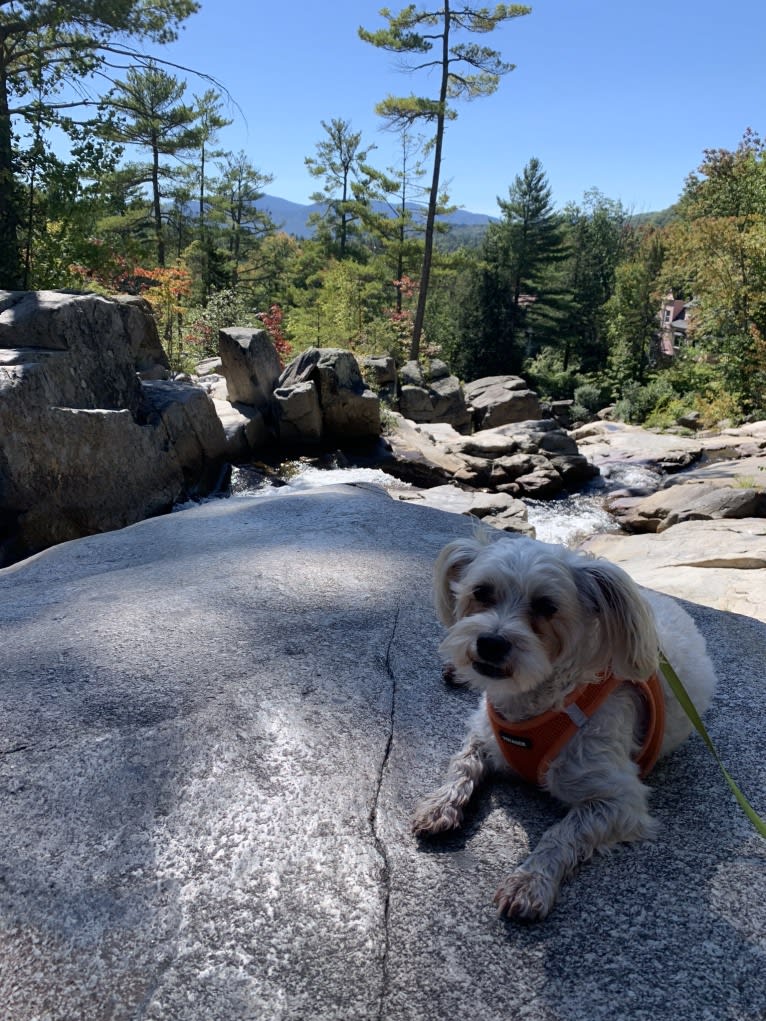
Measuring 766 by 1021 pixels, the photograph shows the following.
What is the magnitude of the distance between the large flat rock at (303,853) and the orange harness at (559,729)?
0.18m

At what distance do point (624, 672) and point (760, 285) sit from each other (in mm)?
24398

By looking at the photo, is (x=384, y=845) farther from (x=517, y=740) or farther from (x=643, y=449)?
(x=643, y=449)

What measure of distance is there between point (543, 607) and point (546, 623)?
5 cm

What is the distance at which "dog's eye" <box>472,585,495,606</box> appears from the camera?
6.53 ft

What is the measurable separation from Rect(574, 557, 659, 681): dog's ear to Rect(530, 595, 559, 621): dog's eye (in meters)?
0.10

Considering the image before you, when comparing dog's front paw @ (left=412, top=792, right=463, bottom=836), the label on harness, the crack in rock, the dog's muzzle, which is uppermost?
the dog's muzzle

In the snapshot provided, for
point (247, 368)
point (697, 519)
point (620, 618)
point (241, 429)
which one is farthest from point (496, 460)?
point (620, 618)

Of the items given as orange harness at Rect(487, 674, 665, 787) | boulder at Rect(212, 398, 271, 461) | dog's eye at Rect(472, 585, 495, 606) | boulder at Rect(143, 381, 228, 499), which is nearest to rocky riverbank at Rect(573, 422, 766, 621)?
orange harness at Rect(487, 674, 665, 787)

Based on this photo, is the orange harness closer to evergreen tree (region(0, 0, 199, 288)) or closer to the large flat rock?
the large flat rock

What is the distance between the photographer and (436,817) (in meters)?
2.10

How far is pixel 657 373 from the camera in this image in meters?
32.8

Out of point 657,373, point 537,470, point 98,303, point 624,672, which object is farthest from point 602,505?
point 657,373

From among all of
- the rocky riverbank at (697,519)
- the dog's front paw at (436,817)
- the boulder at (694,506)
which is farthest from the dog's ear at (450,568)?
the boulder at (694,506)

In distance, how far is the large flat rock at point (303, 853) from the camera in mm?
1637
